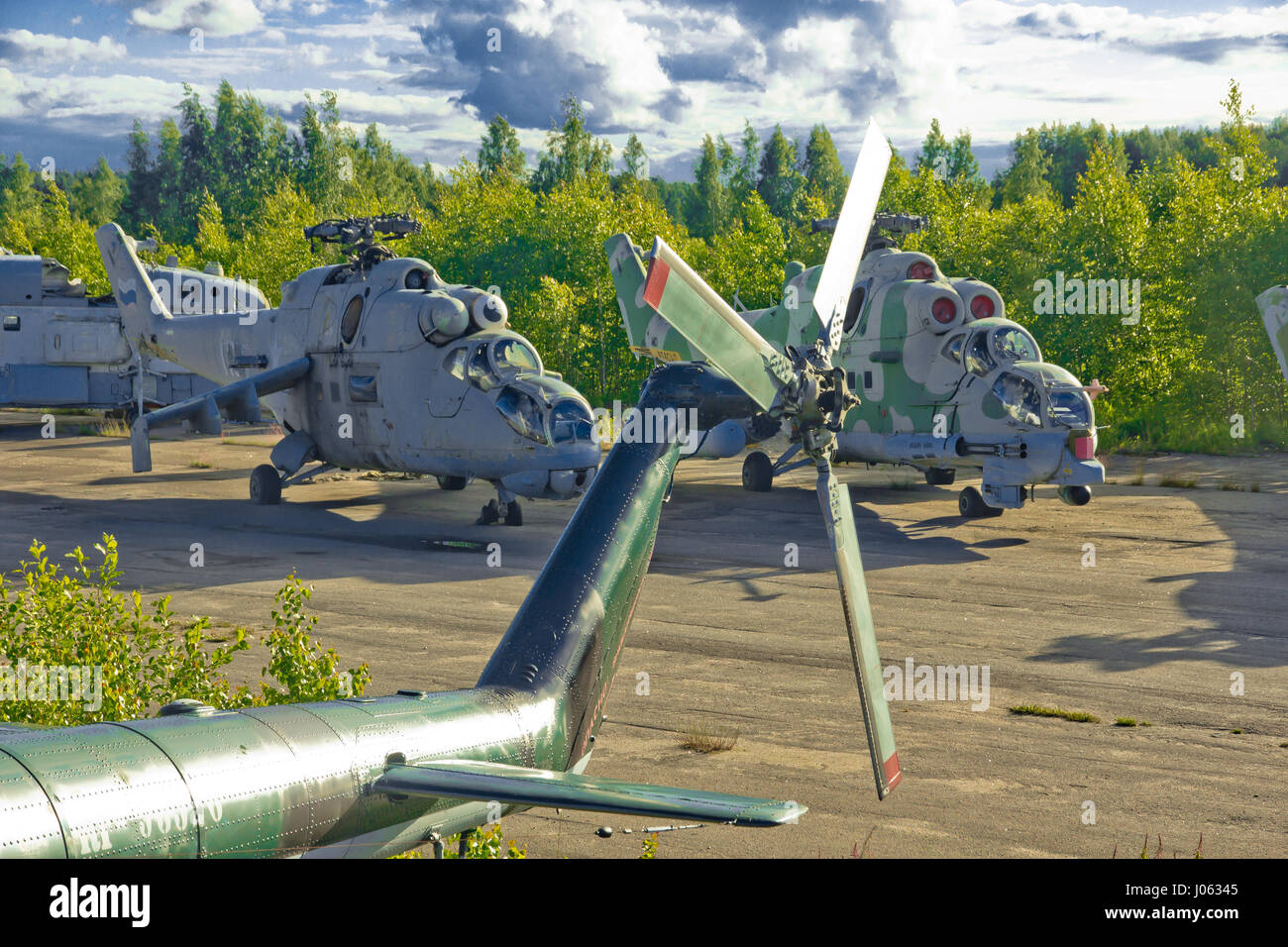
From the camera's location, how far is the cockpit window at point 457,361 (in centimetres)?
2094

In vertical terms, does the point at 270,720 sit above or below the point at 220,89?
below

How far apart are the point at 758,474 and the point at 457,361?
8711 mm

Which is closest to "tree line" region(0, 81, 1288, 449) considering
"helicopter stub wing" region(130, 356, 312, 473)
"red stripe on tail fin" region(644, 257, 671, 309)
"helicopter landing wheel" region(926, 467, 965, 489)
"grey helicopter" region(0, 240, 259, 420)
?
"grey helicopter" region(0, 240, 259, 420)

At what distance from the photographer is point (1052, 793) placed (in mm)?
9484

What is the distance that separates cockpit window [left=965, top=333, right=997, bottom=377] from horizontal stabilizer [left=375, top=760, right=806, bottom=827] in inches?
695

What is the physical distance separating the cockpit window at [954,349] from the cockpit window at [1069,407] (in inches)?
82.9

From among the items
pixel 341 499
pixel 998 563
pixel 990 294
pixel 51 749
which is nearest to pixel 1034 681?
pixel 998 563

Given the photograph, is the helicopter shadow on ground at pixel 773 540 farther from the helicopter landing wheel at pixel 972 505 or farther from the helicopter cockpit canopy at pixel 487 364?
the helicopter cockpit canopy at pixel 487 364

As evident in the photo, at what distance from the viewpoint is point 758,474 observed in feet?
89.0

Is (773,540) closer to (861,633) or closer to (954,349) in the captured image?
(954,349)

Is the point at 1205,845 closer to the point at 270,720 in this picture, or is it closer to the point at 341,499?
the point at 270,720

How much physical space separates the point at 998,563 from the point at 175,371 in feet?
104

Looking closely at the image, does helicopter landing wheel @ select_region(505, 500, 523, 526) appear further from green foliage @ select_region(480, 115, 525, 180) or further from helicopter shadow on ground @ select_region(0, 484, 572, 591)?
green foliage @ select_region(480, 115, 525, 180)

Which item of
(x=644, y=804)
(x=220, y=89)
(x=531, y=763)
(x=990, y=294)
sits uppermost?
(x=220, y=89)
